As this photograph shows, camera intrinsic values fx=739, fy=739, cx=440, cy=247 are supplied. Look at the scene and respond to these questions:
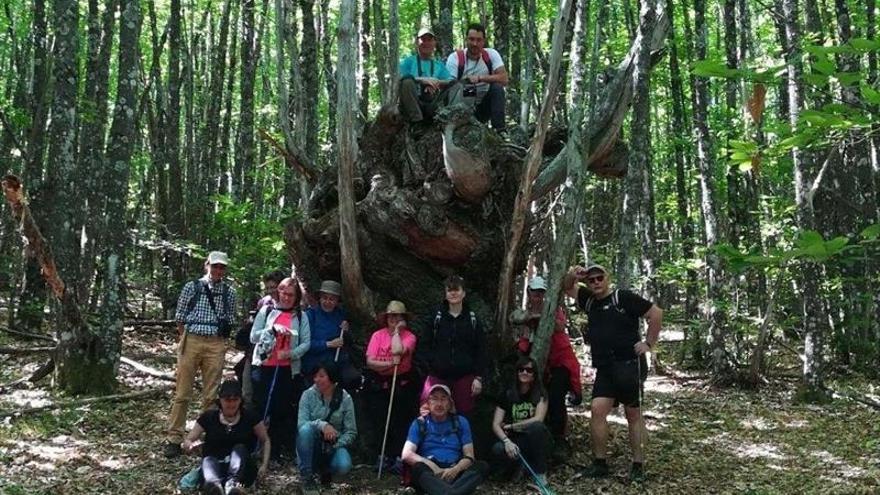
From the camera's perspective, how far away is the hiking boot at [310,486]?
651 cm

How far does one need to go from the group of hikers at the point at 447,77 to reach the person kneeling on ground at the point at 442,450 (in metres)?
3.22

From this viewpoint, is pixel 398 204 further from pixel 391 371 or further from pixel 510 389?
pixel 510 389

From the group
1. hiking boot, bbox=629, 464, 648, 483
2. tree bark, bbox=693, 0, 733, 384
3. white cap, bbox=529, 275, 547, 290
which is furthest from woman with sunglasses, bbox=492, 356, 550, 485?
tree bark, bbox=693, 0, 733, 384

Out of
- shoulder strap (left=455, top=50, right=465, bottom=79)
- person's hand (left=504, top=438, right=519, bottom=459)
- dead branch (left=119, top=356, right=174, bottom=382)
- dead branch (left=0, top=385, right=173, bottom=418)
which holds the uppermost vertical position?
shoulder strap (left=455, top=50, right=465, bottom=79)

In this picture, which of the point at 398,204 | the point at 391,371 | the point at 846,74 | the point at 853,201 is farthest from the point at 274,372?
the point at 853,201

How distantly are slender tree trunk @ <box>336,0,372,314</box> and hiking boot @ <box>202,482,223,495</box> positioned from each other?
8.05ft

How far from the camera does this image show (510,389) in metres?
7.49

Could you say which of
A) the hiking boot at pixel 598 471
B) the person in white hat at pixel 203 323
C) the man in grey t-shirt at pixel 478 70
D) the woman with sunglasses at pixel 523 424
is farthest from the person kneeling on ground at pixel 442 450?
the man in grey t-shirt at pixel 478 70

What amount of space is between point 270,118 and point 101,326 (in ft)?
52.1

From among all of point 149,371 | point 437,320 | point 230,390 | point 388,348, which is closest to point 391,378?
point 388,348

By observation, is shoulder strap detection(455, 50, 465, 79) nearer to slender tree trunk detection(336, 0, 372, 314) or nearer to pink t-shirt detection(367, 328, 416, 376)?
slender tree trunk detection(336, 0, 372, 314)

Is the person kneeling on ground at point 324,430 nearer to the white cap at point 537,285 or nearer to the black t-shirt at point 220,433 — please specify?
the black t-shirt at point 220,433

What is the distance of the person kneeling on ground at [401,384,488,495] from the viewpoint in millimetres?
6352

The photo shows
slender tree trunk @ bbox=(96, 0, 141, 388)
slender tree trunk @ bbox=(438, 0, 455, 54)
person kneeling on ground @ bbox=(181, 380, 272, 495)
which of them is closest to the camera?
person kneeling on ground @ bbox=(181, 380, 272, 495)
